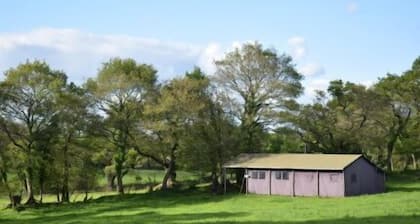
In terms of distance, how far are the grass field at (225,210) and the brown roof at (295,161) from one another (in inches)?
151

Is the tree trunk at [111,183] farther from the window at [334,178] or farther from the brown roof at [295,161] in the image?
the window at [334,178]

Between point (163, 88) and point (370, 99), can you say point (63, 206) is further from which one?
point (370, 99)

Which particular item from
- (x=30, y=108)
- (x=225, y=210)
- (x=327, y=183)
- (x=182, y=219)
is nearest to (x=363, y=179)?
(x=327, y=183)

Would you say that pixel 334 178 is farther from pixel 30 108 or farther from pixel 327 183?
pixel 30 108

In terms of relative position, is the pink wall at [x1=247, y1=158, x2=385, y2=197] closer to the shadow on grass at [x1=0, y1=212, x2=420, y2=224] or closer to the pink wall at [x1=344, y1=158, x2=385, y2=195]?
the pink wall at [x1=344, y1=158, x2=385, y2=195]

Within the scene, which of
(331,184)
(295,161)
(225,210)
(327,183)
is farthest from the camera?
(295,161)

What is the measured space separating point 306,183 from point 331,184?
252cm

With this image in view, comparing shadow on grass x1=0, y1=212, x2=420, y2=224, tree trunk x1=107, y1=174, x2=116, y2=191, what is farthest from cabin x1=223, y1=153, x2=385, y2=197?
tree trunk x1=107, y1=174, x2=116, y2=191

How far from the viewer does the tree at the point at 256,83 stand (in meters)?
65.4

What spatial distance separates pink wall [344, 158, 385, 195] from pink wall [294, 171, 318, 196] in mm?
2908

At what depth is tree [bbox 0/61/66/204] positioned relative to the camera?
56.2 metres

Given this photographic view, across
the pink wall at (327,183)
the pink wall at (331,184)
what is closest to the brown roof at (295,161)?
the pink wall at (327,183)

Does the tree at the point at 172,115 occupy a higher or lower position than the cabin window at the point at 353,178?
higher

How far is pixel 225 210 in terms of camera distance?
43312 mm
